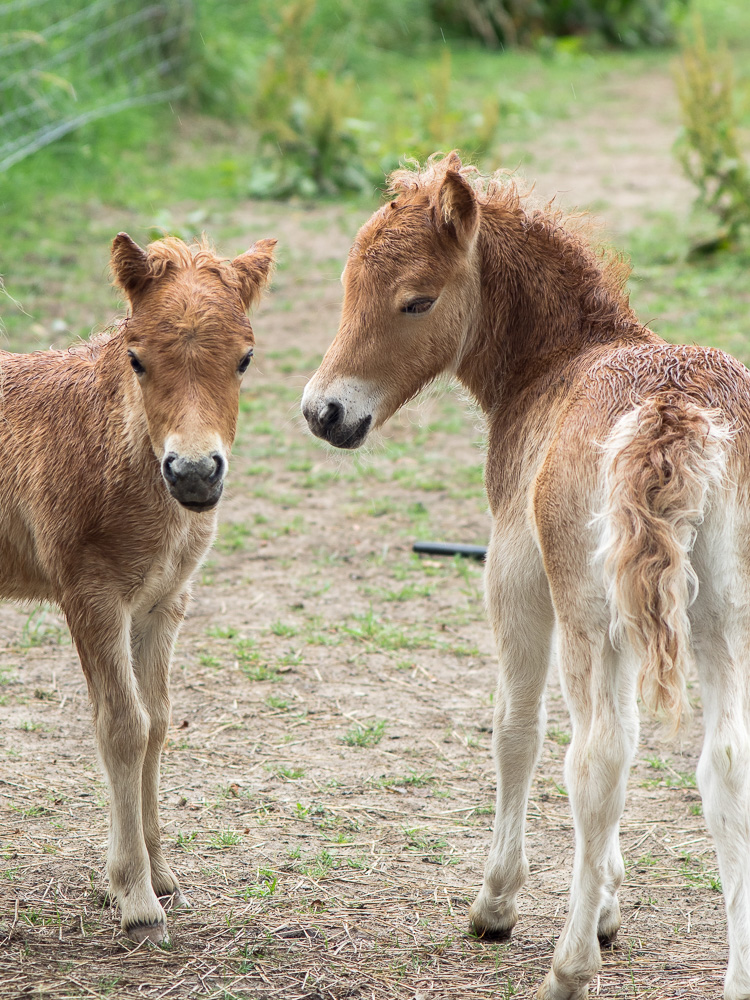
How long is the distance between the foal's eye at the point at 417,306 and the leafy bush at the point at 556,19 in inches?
611

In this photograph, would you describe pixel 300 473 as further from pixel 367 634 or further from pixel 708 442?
pixel 708 442

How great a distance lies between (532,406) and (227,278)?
91 cm

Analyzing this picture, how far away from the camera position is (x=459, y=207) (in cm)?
305

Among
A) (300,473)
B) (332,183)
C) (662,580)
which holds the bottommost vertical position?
(300,473)

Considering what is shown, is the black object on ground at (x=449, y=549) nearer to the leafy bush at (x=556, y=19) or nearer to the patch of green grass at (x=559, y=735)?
the patch of green grass at (x=559, y=735)

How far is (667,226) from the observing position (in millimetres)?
10227

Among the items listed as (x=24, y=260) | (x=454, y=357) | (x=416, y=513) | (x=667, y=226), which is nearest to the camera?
(x=454, y=357)

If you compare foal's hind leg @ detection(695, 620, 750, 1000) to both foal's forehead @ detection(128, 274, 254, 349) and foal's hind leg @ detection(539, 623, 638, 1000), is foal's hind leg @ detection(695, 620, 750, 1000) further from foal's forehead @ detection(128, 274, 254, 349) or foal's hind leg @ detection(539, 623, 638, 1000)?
foal's forehead @ detection(128, 274, 254, 349)

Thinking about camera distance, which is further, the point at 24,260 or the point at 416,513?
the point at 24,260

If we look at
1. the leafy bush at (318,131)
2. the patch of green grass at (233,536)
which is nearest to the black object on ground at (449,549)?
the patch of green grass at (233,536)

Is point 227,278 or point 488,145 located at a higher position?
point 227,278

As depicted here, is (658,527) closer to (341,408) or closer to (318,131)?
(341,408)

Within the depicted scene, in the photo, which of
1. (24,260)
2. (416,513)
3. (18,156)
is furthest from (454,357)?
(18,156)

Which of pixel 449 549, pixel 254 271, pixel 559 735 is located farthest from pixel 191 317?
pixel 449 549
